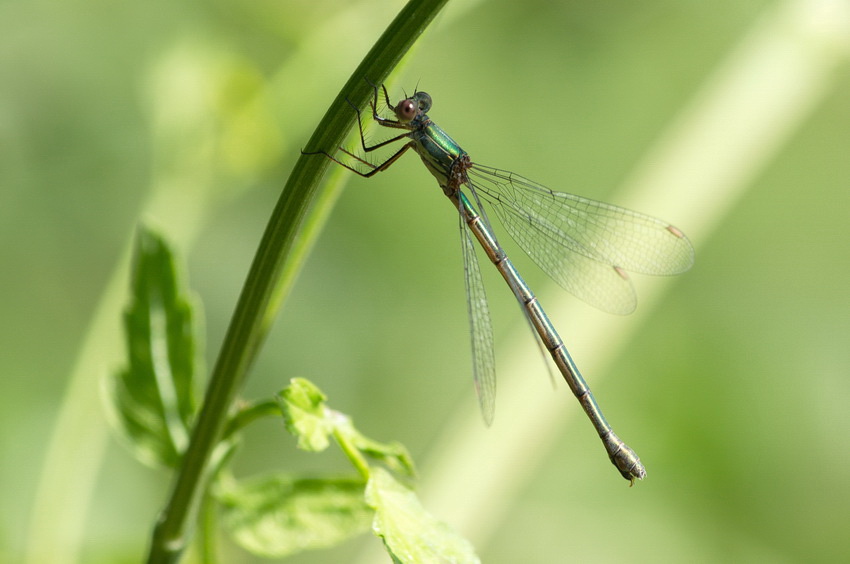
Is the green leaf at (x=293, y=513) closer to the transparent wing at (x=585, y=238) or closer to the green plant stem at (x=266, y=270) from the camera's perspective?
the green plant stem at (x=266, y=270)

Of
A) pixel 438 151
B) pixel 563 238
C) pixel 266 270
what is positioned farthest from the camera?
pixel 563 238

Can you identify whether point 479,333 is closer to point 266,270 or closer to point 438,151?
point 438,151

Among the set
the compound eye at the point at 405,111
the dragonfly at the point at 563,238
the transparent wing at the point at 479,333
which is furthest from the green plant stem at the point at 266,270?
the dragonfly at the point at 563,238

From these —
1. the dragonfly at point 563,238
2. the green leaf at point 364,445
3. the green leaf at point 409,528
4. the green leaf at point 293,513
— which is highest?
the dragonfly at point 563,238

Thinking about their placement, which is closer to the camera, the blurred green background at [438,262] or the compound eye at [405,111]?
the compound eye at [405,111]

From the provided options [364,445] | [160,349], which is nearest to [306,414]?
[364,445]

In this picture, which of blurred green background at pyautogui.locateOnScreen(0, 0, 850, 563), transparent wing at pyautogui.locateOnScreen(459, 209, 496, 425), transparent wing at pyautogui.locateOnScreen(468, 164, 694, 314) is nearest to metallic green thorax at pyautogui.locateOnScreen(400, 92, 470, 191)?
transparent wing at pyautogui.locateOnScreen(468, 164, 694, 314)

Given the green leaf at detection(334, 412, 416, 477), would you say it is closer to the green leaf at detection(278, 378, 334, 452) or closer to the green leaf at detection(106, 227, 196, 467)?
the green leaf at detection(278, 378, 334, 452)
